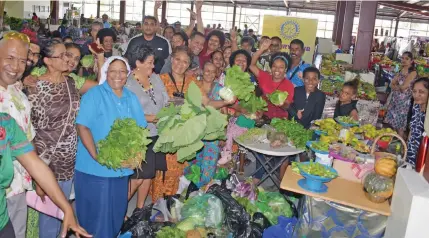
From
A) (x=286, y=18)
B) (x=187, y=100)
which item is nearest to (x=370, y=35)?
(x=286, y=18)

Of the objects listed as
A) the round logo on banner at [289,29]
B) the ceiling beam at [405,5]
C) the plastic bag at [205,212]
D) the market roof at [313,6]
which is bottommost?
the plastic bag at [205,212]

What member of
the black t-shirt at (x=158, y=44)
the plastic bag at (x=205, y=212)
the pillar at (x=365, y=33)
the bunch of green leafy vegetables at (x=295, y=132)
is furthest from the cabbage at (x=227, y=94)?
the pillar at (x=365, y=33)

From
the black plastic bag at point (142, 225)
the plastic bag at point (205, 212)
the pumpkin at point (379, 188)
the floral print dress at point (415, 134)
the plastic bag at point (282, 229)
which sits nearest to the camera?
the pumpkin at point (379, 188)

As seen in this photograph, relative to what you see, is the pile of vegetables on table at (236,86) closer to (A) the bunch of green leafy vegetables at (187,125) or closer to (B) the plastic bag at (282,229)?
(A) the bunch of green leafy vegetables at (187,125)

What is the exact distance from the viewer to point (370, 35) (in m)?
9.93

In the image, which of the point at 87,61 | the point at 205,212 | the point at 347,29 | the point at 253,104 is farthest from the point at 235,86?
the point at 347,29

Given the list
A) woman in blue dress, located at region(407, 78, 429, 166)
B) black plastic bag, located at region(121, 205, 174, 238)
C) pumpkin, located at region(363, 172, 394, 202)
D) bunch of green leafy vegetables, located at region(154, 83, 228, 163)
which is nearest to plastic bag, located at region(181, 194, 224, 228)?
black plastic bag, located at region(121, 205, 174, 238)

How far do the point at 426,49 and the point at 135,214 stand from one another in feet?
51.5

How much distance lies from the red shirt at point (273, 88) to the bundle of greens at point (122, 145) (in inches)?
93.5

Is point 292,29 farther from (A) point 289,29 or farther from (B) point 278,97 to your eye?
(B) point 278,97

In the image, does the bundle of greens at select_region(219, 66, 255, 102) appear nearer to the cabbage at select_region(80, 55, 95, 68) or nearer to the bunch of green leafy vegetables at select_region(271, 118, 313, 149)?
the bunch of green leafy vegetables at select_region(271, 118, 313, 149)

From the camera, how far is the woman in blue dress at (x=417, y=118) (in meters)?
4.66

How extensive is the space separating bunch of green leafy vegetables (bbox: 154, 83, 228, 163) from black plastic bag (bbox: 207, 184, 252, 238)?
20.8 inches

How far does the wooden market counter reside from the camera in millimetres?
3068
